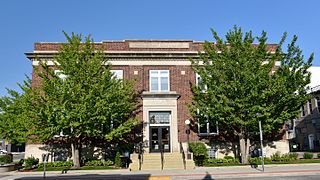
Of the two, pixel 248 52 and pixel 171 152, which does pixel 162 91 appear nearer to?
pixel 171 152

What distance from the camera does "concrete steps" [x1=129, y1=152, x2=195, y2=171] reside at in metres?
19.2

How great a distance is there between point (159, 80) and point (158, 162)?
7.70 m

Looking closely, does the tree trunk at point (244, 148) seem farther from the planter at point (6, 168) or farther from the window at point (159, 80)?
the planter at point (6, 168)

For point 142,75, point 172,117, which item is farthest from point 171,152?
point 142,75

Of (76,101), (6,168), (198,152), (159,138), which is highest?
(76,101)

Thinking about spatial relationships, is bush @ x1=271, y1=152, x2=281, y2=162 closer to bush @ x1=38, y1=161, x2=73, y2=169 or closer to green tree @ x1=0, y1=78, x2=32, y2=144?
bush @ x1=38, y1=161, x2=73, y2=169

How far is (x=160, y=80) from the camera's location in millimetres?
25125

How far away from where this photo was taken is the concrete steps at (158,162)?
19.2 meters

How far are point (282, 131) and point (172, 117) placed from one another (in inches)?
379

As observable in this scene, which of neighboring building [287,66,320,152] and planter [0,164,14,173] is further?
neighboring building [287,66,320,152]

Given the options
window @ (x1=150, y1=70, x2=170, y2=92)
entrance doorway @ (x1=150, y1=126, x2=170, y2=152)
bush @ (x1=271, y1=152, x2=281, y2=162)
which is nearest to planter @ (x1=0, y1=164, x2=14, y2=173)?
entrance doorway @ (x1=150, y1=126, x2=170, y2=152)

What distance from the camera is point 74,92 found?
61.3ft

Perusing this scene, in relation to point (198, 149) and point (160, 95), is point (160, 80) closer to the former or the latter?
point (160, 95)

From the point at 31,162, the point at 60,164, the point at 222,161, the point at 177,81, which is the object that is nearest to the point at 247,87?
the point at 222,161
